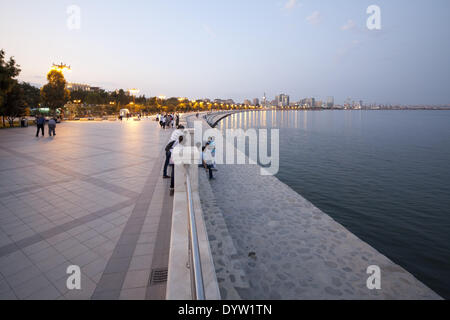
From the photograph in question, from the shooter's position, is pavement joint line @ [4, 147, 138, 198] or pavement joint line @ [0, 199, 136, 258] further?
pavement joint line @ [4, 147, 138, 198]

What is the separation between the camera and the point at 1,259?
139 inches

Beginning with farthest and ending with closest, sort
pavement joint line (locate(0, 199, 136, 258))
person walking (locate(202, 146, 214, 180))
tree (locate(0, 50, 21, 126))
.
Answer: tree (locate(0, 50, 21, 126)) < person walking (locate(202, 146, 214, 180)) < pavement joint line (locate(0, 199, 136, 258))

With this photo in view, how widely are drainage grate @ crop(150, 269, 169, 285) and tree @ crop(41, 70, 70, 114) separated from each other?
3613 centimetres

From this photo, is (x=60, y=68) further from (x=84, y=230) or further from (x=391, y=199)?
(x=391, y=199)

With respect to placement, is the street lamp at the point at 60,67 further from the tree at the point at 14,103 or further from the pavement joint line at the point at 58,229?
the pavement joint line at the point at 58,229

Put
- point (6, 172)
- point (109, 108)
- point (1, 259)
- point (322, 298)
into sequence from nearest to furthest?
point (1, 259)
point (322, 298)
point (6, 172)
point (109, 108)

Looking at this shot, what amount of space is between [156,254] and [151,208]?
1812mm

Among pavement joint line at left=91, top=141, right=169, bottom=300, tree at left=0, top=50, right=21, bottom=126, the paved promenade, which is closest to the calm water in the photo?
the paved promenade

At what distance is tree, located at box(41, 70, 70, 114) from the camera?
2969 cm

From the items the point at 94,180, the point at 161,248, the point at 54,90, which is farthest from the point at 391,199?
the point at 54,90

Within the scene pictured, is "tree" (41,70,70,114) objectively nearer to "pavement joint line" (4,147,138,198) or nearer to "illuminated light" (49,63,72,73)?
"illuminated light" (49,63,72,73)
